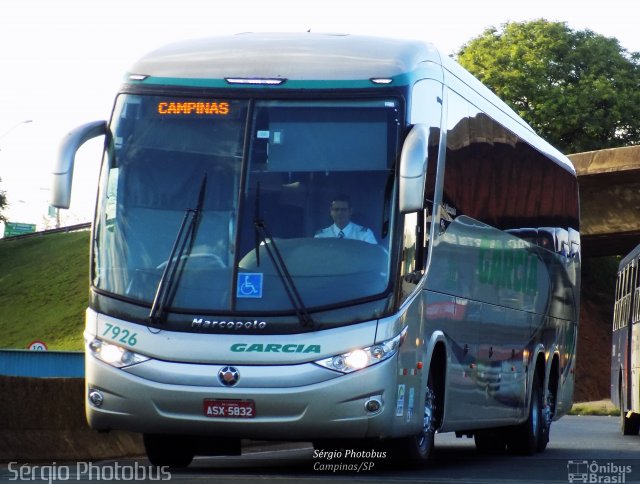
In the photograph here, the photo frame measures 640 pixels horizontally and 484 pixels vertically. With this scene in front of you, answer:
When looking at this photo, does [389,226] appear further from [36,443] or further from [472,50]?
[472,50]

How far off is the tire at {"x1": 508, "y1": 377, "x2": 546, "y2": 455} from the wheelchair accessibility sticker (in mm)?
7339

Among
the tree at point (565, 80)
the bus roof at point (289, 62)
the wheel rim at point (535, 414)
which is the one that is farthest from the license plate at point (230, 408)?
the tree at point (565, 80)

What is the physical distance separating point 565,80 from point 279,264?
62.1 m

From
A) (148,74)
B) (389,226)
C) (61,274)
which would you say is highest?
(148,74)

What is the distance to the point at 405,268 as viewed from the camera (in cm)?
1236

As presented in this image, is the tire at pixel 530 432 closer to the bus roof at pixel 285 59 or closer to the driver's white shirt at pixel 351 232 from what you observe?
the bus roof at pixel 285 59

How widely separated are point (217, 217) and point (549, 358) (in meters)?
8.54

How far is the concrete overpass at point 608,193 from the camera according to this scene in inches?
1650

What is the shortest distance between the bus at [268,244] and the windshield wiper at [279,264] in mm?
11

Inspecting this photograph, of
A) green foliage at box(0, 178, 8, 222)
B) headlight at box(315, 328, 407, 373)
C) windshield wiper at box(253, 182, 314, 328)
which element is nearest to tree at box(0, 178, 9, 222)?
green foliage at box(0, 178, 8, 222)

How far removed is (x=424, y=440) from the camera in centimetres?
1362

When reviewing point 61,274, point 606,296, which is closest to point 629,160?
point 606,296

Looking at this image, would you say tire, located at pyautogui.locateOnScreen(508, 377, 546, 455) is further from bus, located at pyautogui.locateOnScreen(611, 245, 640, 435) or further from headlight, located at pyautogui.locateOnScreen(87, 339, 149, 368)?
headlight, located at pyautogui.locateOnScreen(87, 339, 149, 368)

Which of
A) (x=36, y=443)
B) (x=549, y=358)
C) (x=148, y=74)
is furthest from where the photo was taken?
(x=549, y=358)
